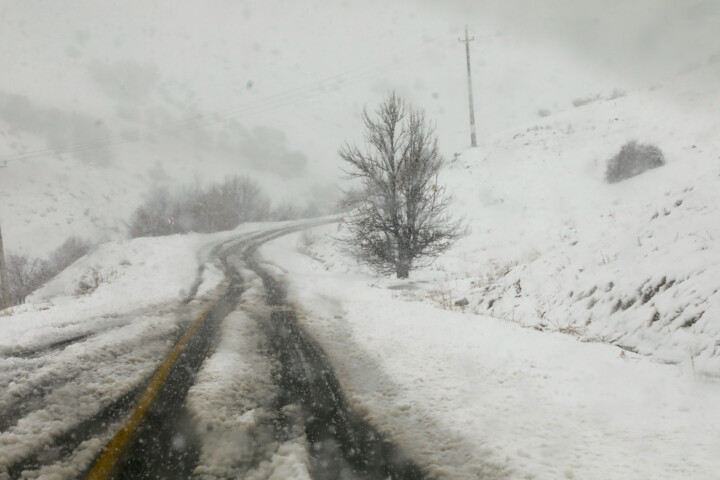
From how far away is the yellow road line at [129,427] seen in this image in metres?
3.03

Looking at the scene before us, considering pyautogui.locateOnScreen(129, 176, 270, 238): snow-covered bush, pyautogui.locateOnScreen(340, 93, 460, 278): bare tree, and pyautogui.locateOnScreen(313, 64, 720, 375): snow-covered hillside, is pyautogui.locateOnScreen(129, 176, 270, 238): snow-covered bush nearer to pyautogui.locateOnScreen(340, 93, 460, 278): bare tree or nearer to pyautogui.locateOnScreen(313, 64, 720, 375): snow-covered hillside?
pyautogui.locateOnScreen(313, 64, 720, 375): snow-covered hillside

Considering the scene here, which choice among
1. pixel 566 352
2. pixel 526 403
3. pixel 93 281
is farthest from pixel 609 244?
pixel 93 281

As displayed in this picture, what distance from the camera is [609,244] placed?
313 inches

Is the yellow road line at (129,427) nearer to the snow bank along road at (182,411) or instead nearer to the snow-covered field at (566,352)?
the snow bank along road at (182,411)

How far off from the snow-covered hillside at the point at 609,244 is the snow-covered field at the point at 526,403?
22.3 inches

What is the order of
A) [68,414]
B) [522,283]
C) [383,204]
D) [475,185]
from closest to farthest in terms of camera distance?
Answer: [68,414]
[522,283]
[383,204]
[475,185]

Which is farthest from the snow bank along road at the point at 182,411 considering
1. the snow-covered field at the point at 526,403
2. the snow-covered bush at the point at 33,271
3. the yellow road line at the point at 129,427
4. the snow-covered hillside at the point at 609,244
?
the snow-covered bush at the point at 33,271

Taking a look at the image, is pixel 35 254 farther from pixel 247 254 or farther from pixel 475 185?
pixel 475 185

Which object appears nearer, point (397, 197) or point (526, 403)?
point (526, 403)

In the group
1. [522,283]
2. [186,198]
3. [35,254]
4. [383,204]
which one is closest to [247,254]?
[383,204]

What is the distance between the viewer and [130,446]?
338 centimetres

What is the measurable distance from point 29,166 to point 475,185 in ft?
256

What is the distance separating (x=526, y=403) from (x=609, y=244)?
506 centimetres

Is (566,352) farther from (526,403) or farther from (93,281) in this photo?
(93,281)
